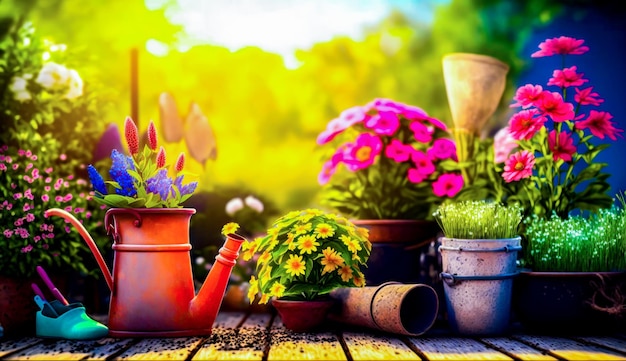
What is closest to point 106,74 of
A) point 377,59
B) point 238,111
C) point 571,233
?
point 238,111

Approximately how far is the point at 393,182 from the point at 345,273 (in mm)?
759

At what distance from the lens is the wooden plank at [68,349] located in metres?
2.29

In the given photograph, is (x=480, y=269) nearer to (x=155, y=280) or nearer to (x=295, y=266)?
(x=295, y=266)

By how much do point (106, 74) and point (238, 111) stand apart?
1.35 metres

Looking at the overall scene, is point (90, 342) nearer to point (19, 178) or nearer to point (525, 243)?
point (19, 178)

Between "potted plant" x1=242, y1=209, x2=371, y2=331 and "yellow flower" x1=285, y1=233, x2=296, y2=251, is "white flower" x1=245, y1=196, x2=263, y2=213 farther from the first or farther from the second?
"yellow flower" x1=285, y1=233, x2=296, y2=251

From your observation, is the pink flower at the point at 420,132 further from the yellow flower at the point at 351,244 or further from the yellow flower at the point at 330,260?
the yellow flower at the point at 330,260

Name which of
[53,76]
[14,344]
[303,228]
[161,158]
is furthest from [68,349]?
[53,76]

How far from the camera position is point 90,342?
2.58 m

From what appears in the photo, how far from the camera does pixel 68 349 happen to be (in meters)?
2.43

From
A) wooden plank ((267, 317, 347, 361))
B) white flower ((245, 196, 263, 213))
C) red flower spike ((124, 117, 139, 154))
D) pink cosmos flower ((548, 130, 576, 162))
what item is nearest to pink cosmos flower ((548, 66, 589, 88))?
pink cosmos flower ((548, 130, 576, 162))

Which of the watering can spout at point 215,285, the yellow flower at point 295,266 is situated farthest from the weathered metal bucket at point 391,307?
the watering can spout at point 215,285

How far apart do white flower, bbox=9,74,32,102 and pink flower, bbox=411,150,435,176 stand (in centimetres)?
185

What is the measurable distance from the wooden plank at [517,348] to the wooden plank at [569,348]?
0.16 feet
